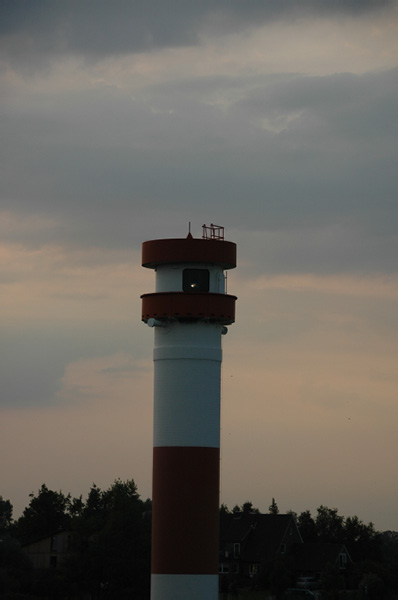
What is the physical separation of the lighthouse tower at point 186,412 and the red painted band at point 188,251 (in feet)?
0.13

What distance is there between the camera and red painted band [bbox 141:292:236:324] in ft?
146

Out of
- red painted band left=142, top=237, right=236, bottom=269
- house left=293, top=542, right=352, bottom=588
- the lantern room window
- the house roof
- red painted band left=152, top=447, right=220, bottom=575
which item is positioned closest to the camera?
red painted band left=152, top=447, right=220, bottom=575

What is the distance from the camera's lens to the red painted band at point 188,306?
44625mm

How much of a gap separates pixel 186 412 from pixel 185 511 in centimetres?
365

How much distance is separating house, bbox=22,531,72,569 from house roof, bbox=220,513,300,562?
15.5 meters

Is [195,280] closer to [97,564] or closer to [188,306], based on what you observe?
[188,306]

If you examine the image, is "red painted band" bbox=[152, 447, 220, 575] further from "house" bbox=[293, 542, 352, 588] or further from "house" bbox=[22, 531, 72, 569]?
"house" bbox=[293, 542, 352, 588]

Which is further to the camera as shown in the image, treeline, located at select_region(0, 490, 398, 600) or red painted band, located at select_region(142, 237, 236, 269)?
treeline, located at select_region(0, 490, 398, 600)

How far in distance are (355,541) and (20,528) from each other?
27311 mm

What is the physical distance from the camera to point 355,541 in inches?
3573

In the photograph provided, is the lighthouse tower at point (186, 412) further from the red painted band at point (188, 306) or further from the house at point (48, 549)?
the house at point (48, 549)

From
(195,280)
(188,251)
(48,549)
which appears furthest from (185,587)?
→ (48,549)

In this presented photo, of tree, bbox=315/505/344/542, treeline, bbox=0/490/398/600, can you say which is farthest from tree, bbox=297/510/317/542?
treeline, bbox=0/490/398/600

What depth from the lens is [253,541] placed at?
297ft
